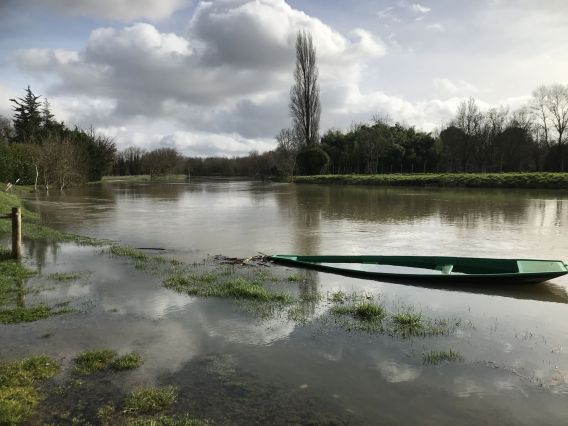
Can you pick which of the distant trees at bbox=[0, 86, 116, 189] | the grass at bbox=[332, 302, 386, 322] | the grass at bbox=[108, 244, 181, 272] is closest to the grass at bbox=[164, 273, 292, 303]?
the grass at bbox=[332, 302, 386, 322]

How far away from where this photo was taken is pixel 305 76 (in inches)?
2256

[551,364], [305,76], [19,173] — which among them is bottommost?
[551,364]

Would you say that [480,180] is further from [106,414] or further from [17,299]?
[106,414]

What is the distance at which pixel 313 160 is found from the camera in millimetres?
57906

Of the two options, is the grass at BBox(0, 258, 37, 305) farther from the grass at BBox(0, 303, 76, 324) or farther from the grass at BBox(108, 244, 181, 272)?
the grass at BBox(108, 244, 181, 272)

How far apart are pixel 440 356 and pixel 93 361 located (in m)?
4.06

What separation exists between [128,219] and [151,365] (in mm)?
15017

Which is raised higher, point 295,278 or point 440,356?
point 295,278

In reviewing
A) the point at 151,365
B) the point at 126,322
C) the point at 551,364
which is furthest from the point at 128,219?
the point at 551,364

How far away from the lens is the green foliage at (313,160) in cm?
5759

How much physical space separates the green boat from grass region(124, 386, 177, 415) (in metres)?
5.28

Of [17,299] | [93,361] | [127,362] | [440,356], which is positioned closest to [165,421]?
[127,362]

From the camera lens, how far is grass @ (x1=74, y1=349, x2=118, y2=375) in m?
4.89

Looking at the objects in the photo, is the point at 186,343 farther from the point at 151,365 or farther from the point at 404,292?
the point at 404,292
